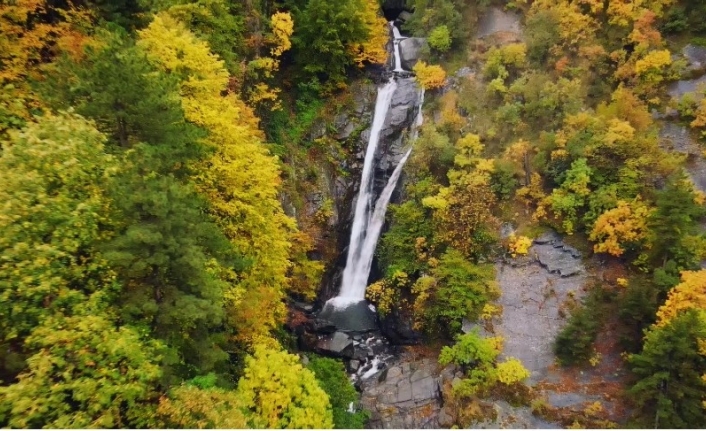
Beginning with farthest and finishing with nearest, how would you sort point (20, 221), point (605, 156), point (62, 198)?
point (605, 156)
point (62, 198)
point (20, 221)

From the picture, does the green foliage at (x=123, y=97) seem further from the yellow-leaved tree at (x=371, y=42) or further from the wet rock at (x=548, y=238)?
the yellow-leaved tree at (x=371, y=42)

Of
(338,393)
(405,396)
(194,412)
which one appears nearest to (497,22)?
(405,396)

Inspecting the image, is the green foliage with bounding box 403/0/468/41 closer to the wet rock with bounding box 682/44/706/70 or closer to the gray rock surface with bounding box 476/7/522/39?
the gray rock surface with bounding box 476/7/522/39

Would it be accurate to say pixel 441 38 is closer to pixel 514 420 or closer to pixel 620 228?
pixel 620 228

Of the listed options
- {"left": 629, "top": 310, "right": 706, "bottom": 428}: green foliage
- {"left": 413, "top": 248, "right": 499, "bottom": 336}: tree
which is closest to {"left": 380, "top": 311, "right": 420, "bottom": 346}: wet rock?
{"left": 413, "top": 248, "right": 499, "bottom": 336}: tree

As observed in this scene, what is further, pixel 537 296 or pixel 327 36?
pixel 327 36

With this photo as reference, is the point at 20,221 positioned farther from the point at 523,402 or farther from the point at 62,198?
the point at 523,402

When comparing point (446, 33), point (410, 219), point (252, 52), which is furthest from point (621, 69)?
point (252, 52)
